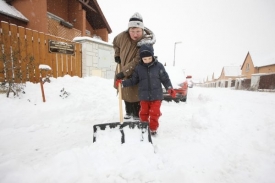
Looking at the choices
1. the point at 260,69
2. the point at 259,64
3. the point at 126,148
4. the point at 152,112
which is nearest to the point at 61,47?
the point at 152,112

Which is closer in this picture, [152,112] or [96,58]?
[152,112]

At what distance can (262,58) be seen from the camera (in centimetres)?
2909

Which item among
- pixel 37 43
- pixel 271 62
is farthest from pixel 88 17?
pixel 271 62

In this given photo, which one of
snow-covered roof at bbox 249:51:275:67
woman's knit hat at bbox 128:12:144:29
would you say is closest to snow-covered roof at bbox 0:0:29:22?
woman's knit hat at bbox 128:12:144:29

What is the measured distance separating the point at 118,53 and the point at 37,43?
418 centimetres

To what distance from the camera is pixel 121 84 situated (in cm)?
266

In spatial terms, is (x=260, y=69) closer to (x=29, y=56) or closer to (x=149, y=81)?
(x=149, y=81)

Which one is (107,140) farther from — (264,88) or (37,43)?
(264,88)

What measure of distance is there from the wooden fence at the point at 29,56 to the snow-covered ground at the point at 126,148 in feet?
3.22

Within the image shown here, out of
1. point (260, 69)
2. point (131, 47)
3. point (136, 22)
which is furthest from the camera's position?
point (260, 69)

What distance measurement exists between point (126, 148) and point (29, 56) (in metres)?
5.17

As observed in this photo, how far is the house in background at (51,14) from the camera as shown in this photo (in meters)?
8.96

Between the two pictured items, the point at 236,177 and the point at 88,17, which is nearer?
the point at 236,177

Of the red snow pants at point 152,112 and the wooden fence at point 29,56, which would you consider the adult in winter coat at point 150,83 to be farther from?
the wooden fence at point 29,56
